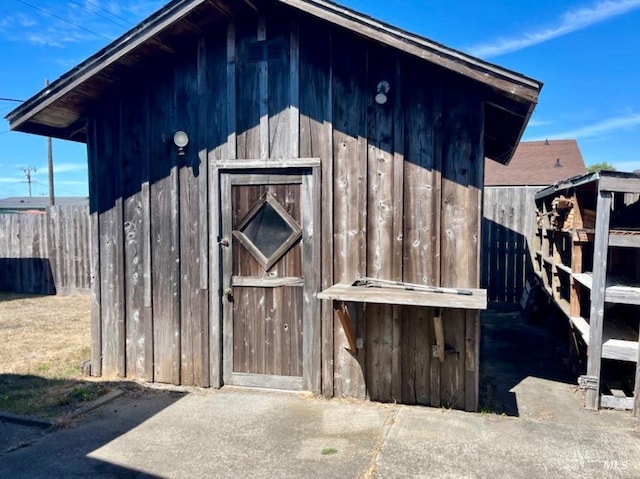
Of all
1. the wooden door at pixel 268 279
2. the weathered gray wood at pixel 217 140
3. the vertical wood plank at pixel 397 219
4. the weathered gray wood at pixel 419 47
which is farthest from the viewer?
the weathered gray wood at pixel 217 140

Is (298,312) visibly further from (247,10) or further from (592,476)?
(247,10)

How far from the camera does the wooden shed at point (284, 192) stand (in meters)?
4.09

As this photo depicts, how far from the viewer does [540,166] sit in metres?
→ 16.6

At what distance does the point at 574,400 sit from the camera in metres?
4.54

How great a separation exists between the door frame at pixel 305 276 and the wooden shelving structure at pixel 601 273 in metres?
2.56

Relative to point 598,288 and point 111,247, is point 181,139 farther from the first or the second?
point 598,288

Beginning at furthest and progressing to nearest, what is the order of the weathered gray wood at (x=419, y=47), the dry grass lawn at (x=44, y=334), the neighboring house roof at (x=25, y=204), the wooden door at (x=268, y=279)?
1. the neighboring house roof at (x=25, y=204)
2. the dry grass lawn at (x=44, y=334)
3. the wooden door at (x=268, y=279)
4. the weathered gray wood at (x=419, y=47)

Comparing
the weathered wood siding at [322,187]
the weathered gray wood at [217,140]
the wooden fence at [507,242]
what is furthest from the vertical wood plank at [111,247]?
the wooden fence at [507,242]

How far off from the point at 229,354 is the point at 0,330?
5251 millimetres

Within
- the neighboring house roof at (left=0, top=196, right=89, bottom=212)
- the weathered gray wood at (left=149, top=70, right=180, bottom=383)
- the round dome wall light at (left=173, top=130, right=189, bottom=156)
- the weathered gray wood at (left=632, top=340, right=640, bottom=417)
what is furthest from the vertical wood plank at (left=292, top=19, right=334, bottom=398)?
the neighboring house roof at (left=0, top=196, right=89, bottom=212)

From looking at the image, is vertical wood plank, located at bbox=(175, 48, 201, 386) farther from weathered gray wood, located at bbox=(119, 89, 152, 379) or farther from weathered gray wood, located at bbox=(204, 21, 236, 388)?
weathered gray wood, located at bbox=(119, 89, 152, 379)

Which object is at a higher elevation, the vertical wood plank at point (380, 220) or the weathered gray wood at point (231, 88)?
the weathered gray wood at point (231, 88)

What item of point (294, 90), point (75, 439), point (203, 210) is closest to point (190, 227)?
point (203, 210)

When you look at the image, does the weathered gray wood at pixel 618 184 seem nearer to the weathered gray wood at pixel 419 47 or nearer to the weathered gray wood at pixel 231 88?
the weathered gray wood at pixel 419 47
